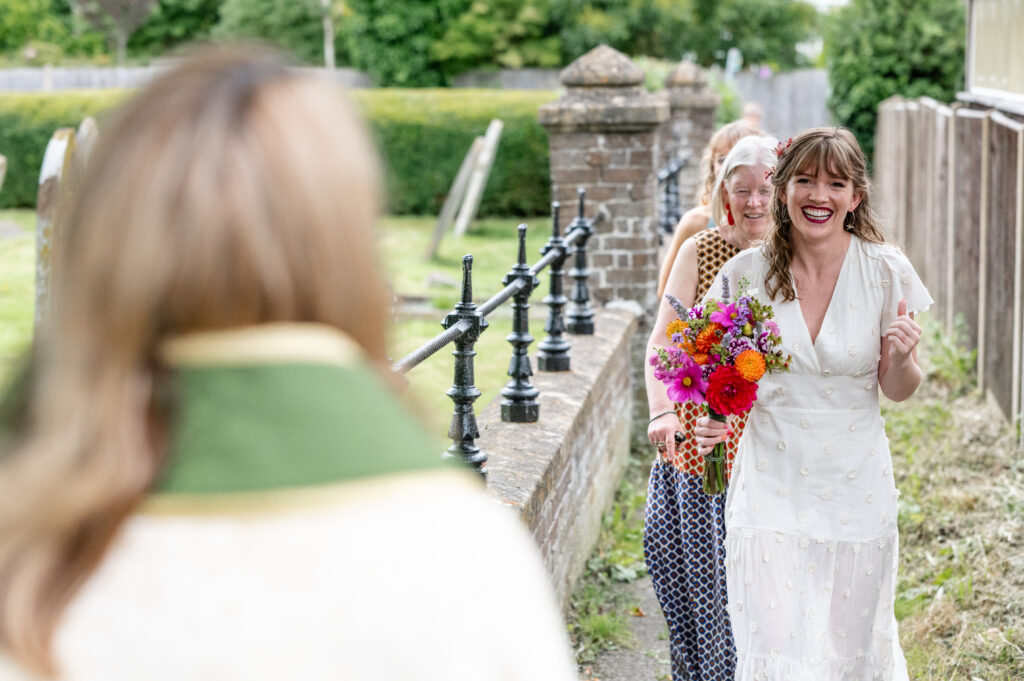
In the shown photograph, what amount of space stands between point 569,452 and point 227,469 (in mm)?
3915

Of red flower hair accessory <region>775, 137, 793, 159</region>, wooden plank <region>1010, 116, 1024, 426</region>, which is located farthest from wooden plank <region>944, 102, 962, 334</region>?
red flower hair accessory <region>775, 137, 793, 159</region>

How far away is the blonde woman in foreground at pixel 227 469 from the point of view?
1060 millimetres

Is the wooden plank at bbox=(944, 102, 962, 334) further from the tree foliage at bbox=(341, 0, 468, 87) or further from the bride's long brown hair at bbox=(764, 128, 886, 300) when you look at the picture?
the tree foliage at bbox=(341, 0, 468, 87)

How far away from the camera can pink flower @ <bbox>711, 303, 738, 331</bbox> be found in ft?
11.4

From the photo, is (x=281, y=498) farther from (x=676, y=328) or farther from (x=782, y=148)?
(x=782, y=148)

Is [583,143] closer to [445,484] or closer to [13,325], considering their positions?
[13,325]

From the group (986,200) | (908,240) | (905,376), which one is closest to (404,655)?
(905,376)

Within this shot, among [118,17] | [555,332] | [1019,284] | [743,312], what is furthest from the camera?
[118,17]

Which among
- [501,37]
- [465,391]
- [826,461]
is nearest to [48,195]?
[465,391]

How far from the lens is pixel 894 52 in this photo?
886 inches

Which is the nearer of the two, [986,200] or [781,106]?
[986,200]

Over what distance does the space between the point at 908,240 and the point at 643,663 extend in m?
10.1

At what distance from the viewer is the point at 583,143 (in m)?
7.48

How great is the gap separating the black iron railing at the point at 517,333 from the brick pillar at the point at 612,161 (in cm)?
38
